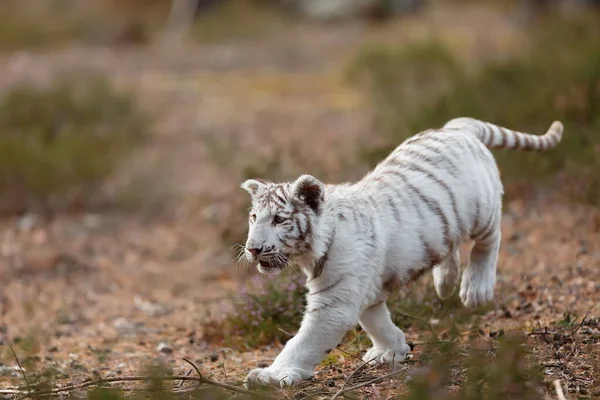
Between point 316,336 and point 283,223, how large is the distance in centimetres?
58

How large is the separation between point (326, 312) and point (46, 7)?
79.0 feet

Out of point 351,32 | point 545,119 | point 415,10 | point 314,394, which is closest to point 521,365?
point 314,394

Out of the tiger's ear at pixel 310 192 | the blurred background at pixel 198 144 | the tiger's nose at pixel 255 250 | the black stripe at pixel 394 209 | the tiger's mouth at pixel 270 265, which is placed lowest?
the blurred background at pixel 198 144

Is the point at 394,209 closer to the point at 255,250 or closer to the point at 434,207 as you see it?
the point at 434,207

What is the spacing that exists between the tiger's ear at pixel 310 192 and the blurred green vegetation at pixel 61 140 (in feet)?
23.0

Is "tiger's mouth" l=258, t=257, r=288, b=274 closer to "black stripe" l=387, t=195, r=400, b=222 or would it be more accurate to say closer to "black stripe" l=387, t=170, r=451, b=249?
"black stripe" l=387, t=195, r=400, b=222

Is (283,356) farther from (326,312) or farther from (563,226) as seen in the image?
(563,226)

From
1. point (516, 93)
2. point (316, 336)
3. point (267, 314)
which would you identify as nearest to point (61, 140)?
point (516, 93)

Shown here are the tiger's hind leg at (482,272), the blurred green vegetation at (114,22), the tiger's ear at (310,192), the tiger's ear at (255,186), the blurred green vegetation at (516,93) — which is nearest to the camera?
the tiger's ear at (310,192)

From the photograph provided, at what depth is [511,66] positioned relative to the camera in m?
11.8

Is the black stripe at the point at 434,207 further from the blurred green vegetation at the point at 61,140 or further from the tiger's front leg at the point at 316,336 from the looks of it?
the blurred green vegetation at the point at 61,140

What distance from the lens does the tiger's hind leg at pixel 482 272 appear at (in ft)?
18.4

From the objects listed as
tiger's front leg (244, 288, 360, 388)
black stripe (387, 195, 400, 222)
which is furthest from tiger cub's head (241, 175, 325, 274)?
black stripe (387, 195, 400, 222)

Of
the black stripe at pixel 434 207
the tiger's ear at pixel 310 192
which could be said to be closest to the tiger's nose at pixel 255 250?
the tiger's ear at pixel 310 192
